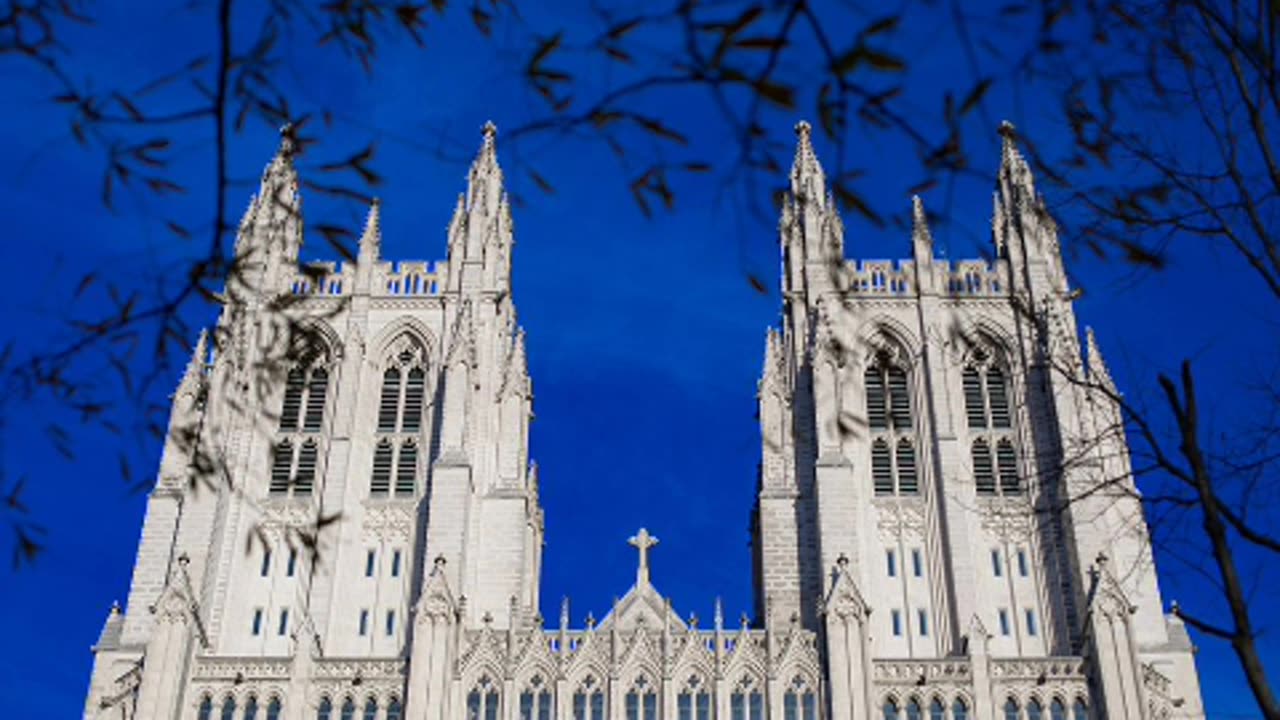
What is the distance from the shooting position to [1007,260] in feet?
185

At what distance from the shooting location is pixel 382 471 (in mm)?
51875

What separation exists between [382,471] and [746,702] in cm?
1444

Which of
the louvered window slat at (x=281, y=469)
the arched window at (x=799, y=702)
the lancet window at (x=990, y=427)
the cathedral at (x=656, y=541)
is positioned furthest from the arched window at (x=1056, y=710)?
the louvered window slat at (x=281, y=469)

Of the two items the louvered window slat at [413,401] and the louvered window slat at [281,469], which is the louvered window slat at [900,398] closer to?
the louvered window slat at [413,401]

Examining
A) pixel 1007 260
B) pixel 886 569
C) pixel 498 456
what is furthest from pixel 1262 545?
pixel 1007 260

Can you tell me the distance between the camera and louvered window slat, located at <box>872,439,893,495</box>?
50.7 m

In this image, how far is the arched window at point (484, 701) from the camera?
44906mm

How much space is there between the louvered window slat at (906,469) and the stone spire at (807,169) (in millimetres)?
10556

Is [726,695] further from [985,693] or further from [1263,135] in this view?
[1263,135]

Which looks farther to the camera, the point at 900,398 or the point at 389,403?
the point at 389,403

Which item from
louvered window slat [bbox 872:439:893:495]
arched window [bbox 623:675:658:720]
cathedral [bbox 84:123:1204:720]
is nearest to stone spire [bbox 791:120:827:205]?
cathedral [bbox 84:123:1204:720]

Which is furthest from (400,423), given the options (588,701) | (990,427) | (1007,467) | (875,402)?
(1007,467)

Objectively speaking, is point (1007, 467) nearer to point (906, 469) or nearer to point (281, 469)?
point (906, 469)

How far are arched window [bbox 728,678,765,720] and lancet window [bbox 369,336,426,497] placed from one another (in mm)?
12519
